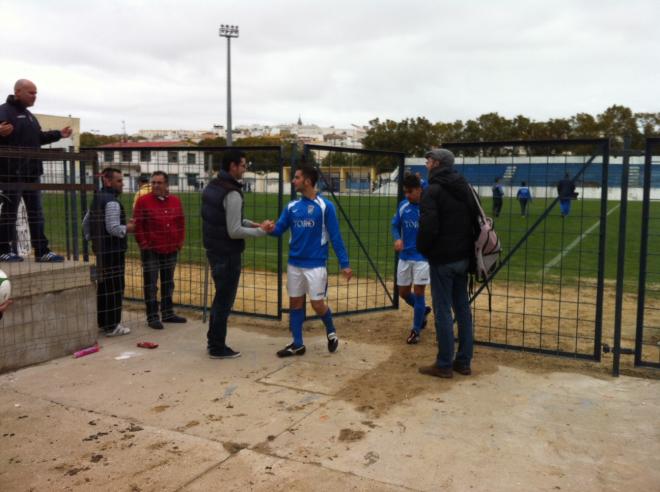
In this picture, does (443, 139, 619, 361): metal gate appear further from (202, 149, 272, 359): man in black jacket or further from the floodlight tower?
→ the floodlight tower

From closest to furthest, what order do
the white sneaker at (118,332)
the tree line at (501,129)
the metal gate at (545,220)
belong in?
the metal gate at (545,220) < the white sneaker at (118,332) < the tree line at (501,129)

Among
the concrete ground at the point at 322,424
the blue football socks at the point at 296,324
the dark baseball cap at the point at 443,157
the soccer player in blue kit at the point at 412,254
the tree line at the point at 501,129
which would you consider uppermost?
the tree line at the point at 501,129

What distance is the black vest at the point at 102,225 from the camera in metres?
6.31

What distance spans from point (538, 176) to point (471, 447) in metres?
3.88

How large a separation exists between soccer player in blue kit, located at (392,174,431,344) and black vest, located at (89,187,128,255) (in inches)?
127

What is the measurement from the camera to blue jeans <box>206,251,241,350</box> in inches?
228

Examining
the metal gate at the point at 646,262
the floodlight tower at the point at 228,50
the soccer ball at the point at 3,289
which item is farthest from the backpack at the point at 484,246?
the floodlight tower at the point at 228,50

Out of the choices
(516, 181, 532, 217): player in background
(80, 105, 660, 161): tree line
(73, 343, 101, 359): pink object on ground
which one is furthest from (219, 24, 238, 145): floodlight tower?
(73, 343, 101, 359): pink object on ground

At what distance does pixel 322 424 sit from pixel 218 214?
243 centimetres

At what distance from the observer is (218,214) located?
18.7 feet

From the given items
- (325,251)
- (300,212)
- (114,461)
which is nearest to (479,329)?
(325,251)

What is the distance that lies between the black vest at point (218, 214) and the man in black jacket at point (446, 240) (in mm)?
1894

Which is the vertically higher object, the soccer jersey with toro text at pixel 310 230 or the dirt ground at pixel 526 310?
the soccer jersey with toro text at pixel 310 230

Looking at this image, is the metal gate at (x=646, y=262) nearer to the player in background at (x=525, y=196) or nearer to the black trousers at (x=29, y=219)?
the player in background at (x=525, y=196)
